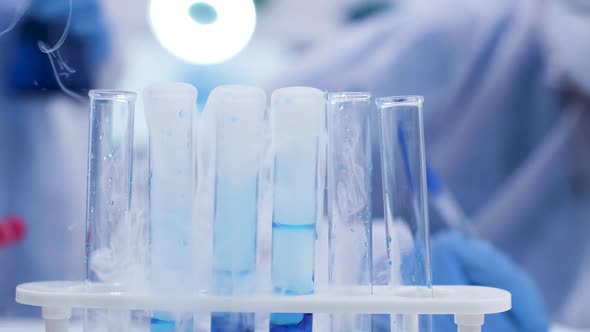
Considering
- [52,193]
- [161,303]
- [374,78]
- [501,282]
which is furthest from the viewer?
[374,78]

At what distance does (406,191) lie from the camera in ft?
2.16

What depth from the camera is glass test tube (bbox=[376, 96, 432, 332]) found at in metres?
0.65

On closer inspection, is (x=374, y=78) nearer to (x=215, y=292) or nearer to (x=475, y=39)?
(x=475, y=39)

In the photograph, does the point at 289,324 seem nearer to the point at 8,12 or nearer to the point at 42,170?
the point at 8,12

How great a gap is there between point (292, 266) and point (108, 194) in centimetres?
22

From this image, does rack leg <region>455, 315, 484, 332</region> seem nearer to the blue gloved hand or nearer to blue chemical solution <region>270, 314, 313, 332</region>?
blue chemical solution <region>270, 314, 313, 332</region>

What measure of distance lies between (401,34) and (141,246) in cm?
146

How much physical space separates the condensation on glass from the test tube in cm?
16

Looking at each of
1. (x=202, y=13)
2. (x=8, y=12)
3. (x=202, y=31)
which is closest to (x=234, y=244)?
(x=8, y=12)

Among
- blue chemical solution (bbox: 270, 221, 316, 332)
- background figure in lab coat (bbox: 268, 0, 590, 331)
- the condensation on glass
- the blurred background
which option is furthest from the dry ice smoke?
background figure in lab coat (bbox: 268, 0, 590, 331)

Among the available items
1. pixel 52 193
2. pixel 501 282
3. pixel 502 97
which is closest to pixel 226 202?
pixel 501 282

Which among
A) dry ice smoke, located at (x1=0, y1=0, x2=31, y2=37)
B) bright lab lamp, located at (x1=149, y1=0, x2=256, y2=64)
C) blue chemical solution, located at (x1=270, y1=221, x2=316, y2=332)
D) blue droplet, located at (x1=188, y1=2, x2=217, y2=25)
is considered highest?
bright lab lamp, located at (x1=149, y1=0, x2=256, y2=64)

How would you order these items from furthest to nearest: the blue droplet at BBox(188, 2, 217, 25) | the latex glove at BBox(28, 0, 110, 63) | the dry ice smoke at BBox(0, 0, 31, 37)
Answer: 1. the latex glove at BBox(28, 0, 110, 63)
2. the blue droplet at BBox(188, 2, 217, 25)
3. the dry ice smoke at BBox(0, 0, 31, 37)

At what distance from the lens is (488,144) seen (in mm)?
1884
